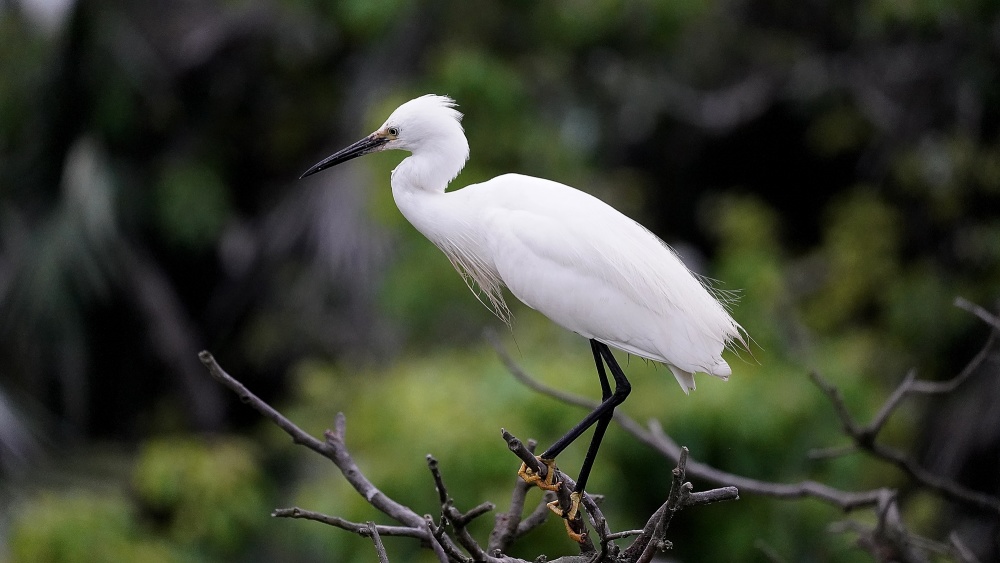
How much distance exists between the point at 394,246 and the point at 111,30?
6.35ft

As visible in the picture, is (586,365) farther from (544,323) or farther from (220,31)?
(220,31)

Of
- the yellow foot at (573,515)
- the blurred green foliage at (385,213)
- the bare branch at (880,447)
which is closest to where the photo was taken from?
the yellow foot at (573,515)

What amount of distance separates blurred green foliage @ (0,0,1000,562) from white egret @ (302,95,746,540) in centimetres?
224

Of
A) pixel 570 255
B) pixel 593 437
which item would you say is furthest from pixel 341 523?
pixel 570 255

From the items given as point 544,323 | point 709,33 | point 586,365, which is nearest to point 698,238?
point 709,33

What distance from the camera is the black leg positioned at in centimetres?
207

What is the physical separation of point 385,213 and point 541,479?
3.29 metres

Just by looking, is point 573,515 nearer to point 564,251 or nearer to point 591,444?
point 591,444

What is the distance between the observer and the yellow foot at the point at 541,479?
200cm

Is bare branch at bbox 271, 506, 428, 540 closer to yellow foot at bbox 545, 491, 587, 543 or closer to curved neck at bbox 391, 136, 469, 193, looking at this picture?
yellow foot at bbox 545, 491, 587, 543

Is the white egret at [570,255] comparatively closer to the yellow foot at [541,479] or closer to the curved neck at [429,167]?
the curved neck at [429,167]

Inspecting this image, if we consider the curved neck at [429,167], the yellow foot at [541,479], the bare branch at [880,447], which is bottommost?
the bare branch at [880,447]

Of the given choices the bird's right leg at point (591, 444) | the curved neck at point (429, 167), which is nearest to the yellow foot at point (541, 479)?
the bird's right leg at point (591, 444)

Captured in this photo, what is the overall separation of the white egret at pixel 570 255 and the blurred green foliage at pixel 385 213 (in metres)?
2.24
